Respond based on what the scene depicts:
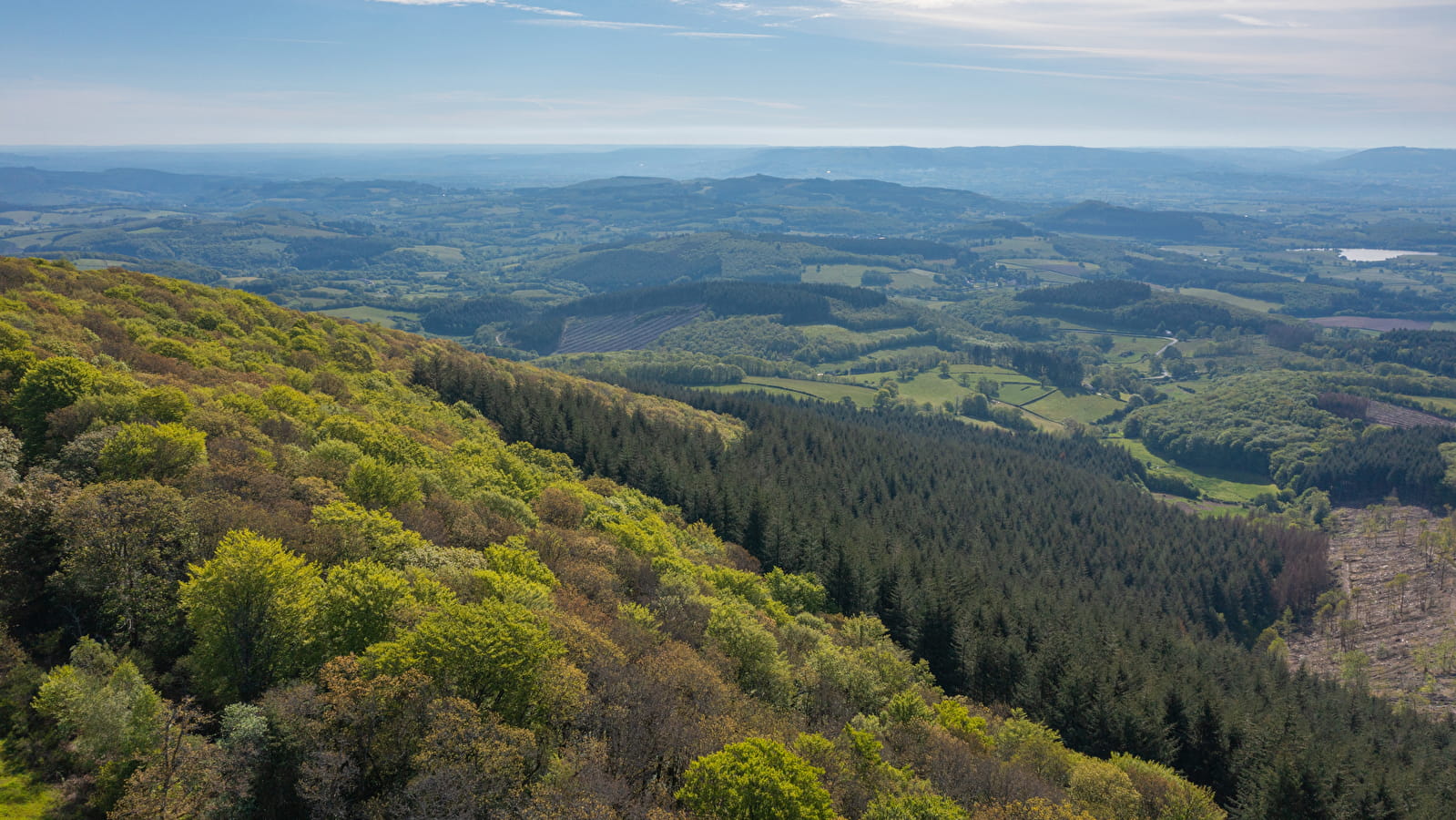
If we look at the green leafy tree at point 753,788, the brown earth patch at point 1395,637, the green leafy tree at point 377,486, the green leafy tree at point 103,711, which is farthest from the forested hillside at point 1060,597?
the green leafy tree at point 103,711

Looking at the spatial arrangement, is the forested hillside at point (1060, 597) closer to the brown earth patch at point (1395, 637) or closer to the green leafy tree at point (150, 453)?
the brown earth patch at point (1395, 637)

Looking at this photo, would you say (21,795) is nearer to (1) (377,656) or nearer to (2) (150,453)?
(1) (377,656)

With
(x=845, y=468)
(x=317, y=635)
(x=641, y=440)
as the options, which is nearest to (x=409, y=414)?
(x=641, y=440)

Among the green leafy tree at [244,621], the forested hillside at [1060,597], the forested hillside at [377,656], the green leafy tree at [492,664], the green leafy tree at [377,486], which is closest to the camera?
the forested hillside at [377,656]

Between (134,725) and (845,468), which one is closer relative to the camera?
(134,725)

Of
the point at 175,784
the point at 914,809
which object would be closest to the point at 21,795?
the point at 175,784

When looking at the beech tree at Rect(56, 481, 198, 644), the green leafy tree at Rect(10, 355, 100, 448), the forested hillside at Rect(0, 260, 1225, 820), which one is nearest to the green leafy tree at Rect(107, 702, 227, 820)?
the forested hillside at Rect(0, 260, 1225, 820)

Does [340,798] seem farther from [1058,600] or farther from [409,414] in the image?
[1058,600]
